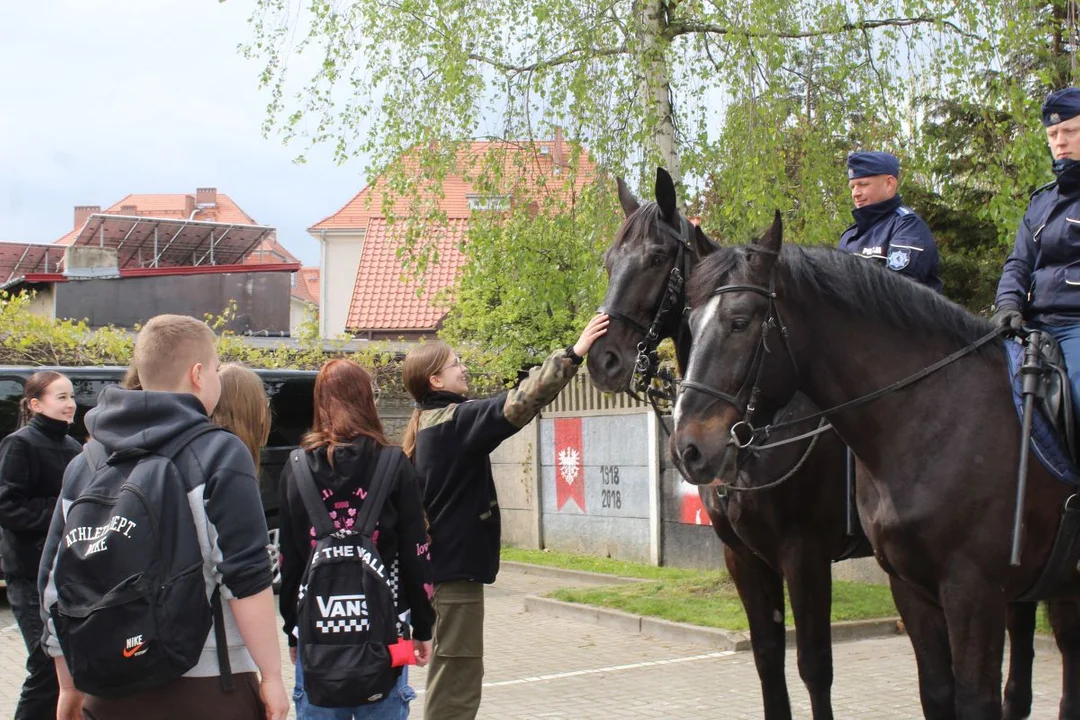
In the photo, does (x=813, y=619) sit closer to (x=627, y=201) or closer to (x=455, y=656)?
(x=455, y=656)

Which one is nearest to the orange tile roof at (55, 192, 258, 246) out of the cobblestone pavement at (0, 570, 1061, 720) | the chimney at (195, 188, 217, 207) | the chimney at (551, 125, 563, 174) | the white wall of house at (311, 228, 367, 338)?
the chimney at (195, 188, 217, 207)

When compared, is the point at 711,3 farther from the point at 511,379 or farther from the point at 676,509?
the point at 511,379

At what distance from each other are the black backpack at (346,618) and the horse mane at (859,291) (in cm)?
159

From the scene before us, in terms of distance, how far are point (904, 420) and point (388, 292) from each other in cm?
2758

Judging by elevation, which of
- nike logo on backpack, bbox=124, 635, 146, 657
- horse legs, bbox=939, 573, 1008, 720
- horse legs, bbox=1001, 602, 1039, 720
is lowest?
horse legs, bbox=1001, 602, 1039, 720

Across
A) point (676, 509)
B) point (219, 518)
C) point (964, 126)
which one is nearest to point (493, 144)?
point (676, 509)

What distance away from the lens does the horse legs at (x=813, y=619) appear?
5.10m

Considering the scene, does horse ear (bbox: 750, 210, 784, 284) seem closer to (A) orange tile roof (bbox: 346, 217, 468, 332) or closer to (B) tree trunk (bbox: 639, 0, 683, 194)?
(B) tree trunk (bbox: 639, 0, 683, 194)

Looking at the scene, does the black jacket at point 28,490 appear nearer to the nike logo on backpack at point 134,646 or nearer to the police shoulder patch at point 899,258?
the nike logo on backpack at point 134,646

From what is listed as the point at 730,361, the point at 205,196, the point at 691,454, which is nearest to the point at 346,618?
the point at 691,454

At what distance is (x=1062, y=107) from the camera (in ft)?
14.1

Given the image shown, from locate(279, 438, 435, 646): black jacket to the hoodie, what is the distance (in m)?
0.96

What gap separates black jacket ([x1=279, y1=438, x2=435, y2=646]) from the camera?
4.01 metres

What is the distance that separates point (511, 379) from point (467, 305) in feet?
6.41
